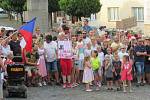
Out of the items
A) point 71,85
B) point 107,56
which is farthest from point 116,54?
point 71,85

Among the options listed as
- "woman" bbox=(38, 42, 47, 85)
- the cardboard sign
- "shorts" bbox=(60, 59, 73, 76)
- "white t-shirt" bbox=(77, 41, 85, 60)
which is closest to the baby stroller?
"woman" bbox=(38, 42, 47, 85)

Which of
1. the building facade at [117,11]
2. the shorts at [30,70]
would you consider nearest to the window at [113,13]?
the building facade at [117,11]

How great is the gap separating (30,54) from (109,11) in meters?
36.4

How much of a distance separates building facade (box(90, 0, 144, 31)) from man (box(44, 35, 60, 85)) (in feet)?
111

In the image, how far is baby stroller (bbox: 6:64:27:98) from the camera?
14.9m

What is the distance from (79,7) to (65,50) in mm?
28751

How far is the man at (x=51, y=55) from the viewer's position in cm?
1748

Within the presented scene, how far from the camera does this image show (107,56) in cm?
1728

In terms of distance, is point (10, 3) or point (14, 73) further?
point (10, 3)

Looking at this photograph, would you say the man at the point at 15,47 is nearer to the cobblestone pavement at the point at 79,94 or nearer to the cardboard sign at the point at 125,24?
the cobblestone pavement at the point at 79,94

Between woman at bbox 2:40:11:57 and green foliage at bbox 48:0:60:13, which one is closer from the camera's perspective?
woman at bbox 2:40:11:57

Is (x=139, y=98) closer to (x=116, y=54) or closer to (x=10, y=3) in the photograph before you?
(x=116, y=54)

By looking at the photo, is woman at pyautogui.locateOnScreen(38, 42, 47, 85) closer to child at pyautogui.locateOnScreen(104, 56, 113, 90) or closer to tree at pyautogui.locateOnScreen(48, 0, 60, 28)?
child at pyautogui.locateOnScreen(104, 56, 113, 90)

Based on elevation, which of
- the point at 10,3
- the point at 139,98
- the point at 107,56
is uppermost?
the point at 10,3
